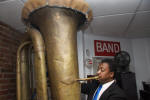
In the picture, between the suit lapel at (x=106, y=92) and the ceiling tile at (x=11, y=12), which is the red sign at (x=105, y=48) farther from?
the ceiling tile at (x=11, y=12)

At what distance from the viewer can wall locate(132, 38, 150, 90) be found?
2.48 metres

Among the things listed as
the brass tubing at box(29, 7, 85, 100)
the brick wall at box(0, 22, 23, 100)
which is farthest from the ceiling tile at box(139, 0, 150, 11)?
the brick wall at box(0, 22, 23, 100)

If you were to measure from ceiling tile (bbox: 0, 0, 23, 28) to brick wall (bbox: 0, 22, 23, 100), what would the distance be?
0.10m

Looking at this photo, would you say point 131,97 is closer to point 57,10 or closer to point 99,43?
point 99,43

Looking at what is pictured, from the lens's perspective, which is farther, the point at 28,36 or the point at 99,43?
the point at 99,43

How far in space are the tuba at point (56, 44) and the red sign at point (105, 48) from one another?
1.37m

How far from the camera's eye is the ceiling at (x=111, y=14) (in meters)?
1.27

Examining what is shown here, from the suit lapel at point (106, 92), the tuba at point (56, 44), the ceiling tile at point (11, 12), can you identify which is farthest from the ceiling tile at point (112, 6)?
the suit lapel at point (106, 92)

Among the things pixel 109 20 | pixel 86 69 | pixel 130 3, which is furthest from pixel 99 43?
pixel 130 3

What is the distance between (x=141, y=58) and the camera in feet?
8.38

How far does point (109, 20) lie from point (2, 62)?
1362 millimetres

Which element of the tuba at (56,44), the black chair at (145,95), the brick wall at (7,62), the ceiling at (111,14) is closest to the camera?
the tuba at (56,44)

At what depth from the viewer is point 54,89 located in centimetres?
93

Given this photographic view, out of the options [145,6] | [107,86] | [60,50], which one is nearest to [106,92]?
[107,86]
